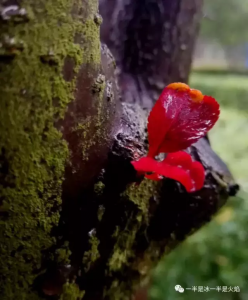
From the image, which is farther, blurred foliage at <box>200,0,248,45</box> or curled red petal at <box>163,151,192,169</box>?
blurred foliage at <box>200,0,248,45</box>

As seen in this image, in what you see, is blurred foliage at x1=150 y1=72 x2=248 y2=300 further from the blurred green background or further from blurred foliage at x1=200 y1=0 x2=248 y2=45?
blurred foliage at x1=200 y1=0 x2=248 y2=45

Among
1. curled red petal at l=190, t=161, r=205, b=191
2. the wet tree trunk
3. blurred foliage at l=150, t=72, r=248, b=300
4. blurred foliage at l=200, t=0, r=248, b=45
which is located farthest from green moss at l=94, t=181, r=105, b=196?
blurred foliage at l=200, t=0, r=248, b=45

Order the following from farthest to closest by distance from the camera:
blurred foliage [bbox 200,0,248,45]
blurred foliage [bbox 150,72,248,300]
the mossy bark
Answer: blurred foliage [bbox 200,0,248,45] → blurred foliage [bbox 150,72,248,300] → the mossy bark

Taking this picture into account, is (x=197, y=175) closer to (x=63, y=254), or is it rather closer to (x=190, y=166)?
(x=190, y=166)

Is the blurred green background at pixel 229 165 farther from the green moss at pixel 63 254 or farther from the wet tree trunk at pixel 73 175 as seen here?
the green moss at pixel 63 254

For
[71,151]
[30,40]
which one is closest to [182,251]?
[71,151]

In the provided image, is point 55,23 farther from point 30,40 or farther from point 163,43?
point 163,43
